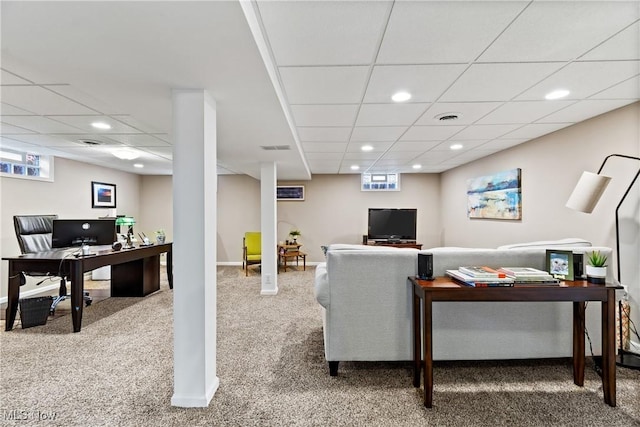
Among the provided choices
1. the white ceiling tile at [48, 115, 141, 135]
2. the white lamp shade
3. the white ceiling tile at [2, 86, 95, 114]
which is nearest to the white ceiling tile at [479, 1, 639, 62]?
the white lamp shade

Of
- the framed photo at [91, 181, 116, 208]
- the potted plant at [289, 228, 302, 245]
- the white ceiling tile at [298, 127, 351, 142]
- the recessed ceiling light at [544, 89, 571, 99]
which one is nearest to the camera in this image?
the recessed ceiling light at [544, 89, 571, 99]

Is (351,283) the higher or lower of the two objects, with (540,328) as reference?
higher

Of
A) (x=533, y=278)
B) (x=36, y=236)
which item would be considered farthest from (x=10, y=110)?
(x=533, y=278)

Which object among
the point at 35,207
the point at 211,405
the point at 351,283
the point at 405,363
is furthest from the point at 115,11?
the point at 35,207

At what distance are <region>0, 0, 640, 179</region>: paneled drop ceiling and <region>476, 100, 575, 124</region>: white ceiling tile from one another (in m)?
0.02

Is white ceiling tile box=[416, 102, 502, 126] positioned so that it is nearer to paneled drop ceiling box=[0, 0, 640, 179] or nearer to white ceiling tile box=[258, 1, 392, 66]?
paneled drop ceiling box=[0, 0, 640, 179]

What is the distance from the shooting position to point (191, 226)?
2008mm

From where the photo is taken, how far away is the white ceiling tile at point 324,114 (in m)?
2.85

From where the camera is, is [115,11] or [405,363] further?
[405,363]

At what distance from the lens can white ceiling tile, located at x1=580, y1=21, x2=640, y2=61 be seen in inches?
68.3

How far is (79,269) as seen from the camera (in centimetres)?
328

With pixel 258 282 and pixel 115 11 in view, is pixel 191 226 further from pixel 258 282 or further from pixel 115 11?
pixel 258 282

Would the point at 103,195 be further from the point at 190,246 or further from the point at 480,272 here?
the point at 480,272

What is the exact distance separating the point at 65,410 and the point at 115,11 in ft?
7.84
